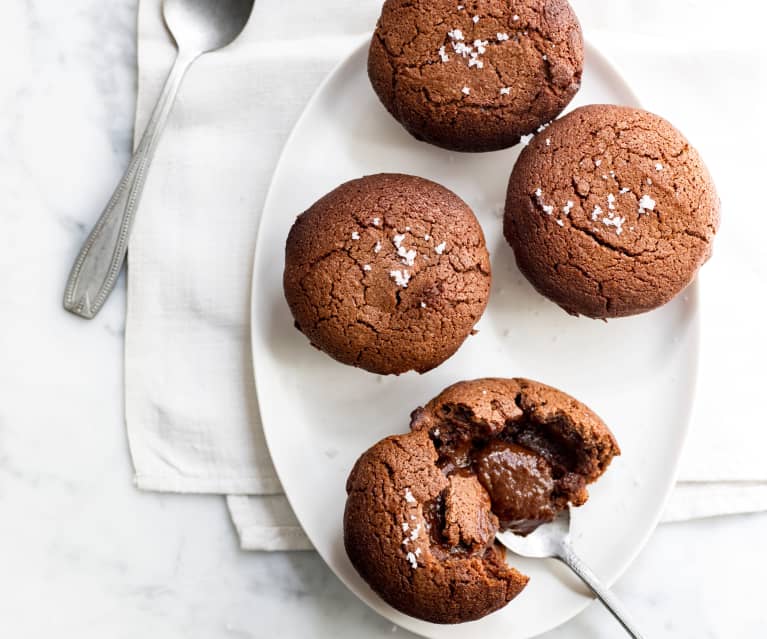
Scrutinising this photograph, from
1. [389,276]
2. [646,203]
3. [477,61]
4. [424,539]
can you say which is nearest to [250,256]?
[389,276]

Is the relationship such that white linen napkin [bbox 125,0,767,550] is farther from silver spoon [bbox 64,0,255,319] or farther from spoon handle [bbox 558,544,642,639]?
spoon handle [bbox 558,544,642,639]

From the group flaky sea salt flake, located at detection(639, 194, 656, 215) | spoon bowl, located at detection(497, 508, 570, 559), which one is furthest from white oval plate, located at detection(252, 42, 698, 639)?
flaky sea salt flake, located at detection(639, 194, 656, 215)

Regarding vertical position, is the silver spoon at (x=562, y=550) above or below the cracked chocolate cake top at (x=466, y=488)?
below

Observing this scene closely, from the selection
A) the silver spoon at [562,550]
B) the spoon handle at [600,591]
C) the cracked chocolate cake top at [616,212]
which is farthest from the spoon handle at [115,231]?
the spoon handle at [600,591]

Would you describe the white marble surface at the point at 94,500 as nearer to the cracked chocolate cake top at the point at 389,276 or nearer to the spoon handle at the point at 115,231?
the spoon handle at the point at 115,231

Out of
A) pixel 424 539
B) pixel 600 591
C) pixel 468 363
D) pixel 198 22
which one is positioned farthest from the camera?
pixel 198 22

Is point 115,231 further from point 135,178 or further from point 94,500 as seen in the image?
point 94,500
